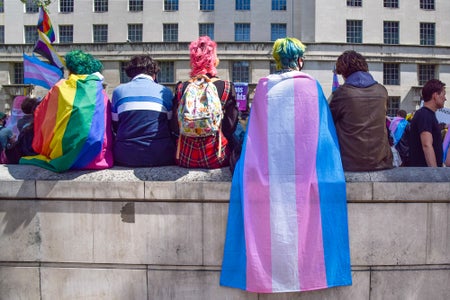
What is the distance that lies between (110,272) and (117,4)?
4593cm

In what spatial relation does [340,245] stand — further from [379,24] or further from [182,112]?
[379,24]

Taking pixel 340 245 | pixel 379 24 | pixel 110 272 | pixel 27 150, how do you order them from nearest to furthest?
1. pixel 340 245
2. pixel 110 272
3. pixel 27 150
4. pixel 379 24

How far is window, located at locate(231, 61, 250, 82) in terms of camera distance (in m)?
41.7

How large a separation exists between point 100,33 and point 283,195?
46.9 meters

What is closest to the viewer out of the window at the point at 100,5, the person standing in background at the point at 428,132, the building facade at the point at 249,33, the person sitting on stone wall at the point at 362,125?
the person sitting on stone wall at the point at 362,125

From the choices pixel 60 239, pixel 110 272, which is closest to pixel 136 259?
pixel 110 272

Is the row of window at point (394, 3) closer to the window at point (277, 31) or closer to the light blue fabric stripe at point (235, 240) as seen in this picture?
the window at point (277, 31)

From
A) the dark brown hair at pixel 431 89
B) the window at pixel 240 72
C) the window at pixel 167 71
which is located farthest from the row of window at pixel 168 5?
the dark brown hair at pixel 431 89

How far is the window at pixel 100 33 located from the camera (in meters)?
46.8

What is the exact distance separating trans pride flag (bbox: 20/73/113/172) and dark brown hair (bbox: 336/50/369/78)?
247cm

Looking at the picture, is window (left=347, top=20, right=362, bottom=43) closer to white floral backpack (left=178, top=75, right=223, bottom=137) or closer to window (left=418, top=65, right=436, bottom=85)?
window (left=418, top=65, right=436, bottom=85)

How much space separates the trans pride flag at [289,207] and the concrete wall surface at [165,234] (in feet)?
0.49

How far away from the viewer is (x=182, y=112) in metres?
4.18

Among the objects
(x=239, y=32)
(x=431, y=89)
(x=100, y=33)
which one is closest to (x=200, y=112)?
(x=431, y=89)
